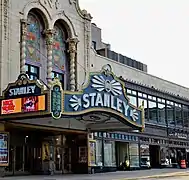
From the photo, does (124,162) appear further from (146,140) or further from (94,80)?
(94,80)

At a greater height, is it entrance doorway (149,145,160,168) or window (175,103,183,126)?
window (175,103,183,126)

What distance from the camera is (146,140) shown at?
46438 mm

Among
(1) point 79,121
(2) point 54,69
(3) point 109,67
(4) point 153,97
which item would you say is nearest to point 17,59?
(2) point 54,69

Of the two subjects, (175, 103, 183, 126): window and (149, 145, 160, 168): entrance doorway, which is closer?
(149, 145, 160, 168): entrance doorway

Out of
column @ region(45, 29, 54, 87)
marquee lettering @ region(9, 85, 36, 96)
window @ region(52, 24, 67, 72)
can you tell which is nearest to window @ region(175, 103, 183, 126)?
window @ region(52, 24, 67, 72)

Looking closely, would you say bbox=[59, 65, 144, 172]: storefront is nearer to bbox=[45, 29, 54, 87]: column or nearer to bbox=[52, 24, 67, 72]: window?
bbox=[45, 29, 54, 87]: column

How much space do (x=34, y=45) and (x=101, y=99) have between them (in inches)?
298

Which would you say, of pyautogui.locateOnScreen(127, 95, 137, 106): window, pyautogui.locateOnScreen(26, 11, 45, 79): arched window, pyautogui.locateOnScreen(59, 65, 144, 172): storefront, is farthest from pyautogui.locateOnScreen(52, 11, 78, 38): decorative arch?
pyautogui.locateOnScreen(127, 95, 137, 106): window

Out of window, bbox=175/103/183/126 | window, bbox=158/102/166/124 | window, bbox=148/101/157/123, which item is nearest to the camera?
window, bbox=148/101/157/123

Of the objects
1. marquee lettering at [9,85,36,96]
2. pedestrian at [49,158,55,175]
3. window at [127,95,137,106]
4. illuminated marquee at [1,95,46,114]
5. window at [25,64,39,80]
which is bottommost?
pedestrian at [49,158,55,175]

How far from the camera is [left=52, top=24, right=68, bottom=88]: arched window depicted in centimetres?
3538

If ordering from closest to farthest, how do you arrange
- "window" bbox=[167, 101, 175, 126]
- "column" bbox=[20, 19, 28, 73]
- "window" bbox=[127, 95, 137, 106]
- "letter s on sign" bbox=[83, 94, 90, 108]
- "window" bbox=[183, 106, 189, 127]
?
"letter s on sign" bbox=[83, 94, 90, 108] → "column" bbox=[20, 19, 28, 73] → "window" bbox=[127, 95, 137, 106] → "window" bbox=[167, 101, 175, 126] → "window" bbox=[183, 106, 189, 127]

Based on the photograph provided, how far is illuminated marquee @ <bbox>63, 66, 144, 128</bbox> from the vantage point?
2744cm

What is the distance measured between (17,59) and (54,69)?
15.1 feet
